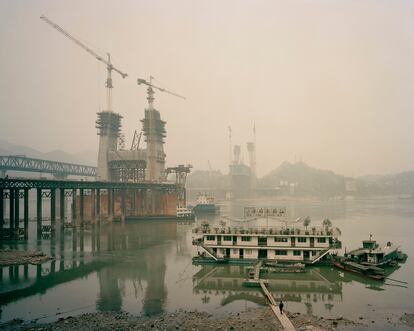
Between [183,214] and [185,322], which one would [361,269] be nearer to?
[185,322]

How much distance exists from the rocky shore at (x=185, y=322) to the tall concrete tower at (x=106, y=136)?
13149cm

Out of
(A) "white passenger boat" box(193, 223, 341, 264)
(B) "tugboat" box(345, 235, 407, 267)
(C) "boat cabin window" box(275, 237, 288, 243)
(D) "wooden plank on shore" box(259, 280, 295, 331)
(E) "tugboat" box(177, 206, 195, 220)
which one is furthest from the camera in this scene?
(E) "tugboat" box(177, 206, 195, 220)

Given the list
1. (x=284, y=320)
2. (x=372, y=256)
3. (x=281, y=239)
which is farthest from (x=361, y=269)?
(x=284, y=320)

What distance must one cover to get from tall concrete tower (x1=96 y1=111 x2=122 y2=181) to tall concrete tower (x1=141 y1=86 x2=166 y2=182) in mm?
14316

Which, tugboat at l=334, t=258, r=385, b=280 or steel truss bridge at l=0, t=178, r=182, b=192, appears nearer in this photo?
tugboat at l=334, t=258, r=385, b=280

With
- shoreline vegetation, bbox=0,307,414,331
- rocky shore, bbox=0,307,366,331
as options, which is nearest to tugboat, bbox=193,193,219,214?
shoreline vegetation, bbox=0,307,414,331

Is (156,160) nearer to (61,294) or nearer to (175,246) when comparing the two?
(175,246)

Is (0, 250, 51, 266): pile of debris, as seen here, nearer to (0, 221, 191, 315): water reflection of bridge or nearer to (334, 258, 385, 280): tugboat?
(0, 221, 191, 315): water reflection of bridge

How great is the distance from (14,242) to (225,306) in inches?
2224

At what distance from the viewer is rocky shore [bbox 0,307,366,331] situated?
33.5 meters

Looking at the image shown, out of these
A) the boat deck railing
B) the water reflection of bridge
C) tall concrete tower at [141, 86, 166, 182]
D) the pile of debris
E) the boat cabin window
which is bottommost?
the water reflection of bridge

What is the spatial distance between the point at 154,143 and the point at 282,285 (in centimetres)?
11960

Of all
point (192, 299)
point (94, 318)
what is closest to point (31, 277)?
point (94, 318)

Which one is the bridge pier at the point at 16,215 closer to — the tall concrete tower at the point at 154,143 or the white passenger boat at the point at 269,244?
the white passenger boat at the point at 269,244
